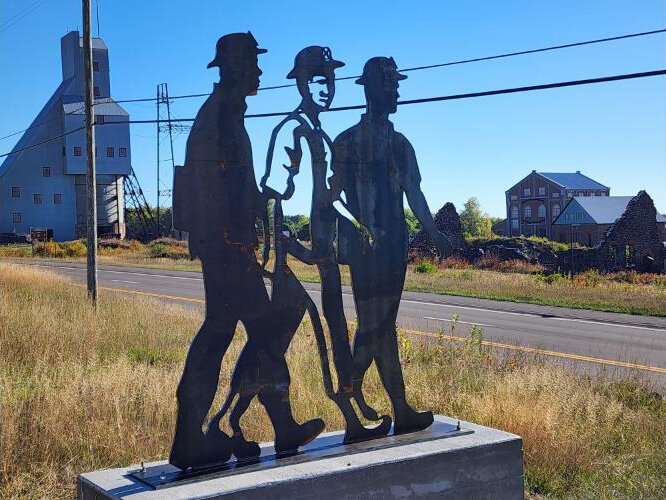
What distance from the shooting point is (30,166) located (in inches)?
2186

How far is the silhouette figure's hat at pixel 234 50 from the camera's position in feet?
17.2

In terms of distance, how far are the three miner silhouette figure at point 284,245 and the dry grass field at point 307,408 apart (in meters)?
1.44

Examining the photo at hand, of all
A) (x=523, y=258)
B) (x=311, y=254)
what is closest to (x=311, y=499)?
(x=311, y=254)

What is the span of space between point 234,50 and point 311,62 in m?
0.64

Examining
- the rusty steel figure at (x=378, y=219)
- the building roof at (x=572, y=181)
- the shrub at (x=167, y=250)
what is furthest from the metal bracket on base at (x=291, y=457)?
the building roof at (x=572, y=181)

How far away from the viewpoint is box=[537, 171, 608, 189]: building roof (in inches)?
2889

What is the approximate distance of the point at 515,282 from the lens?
28.9 meters

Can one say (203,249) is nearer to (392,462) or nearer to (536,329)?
(392,462)

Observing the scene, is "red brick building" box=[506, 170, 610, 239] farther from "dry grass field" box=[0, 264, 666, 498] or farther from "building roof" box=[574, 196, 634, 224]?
"dry grass field" box=[0, 264, 666, 498]

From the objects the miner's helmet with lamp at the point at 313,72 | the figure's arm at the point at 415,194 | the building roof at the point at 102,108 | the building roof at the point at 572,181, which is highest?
the building roof at the point at 102,108

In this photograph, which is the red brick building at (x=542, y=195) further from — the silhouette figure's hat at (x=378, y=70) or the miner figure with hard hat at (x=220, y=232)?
the miner figure with hard hat at (x=220, y=232)

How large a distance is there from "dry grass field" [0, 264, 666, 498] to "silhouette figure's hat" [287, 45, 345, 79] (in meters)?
3.06

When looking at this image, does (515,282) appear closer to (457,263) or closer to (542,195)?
(457,263)

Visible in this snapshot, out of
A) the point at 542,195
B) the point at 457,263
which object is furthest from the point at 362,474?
the point at 542,195
